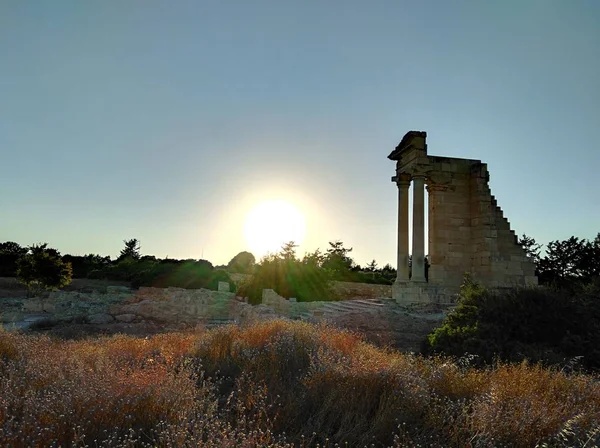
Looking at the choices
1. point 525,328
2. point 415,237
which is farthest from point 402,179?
point 525,328

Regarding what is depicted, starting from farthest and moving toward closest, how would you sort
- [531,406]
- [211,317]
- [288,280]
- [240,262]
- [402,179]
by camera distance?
1. [240,262]
2. [288,280]
3. [402,179]
4. [211,317]
5. [531,406]

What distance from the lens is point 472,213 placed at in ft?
57.0

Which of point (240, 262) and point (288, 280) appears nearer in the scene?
point (288, 280)

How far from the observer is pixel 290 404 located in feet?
13.9

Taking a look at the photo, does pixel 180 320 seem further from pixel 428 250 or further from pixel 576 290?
pixel 576 290

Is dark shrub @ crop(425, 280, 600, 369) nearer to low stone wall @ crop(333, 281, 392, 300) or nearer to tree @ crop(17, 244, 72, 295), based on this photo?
low stone wall @ crop(333, 281, 392, 300)

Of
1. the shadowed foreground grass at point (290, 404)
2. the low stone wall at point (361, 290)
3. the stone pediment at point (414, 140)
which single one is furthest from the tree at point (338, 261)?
the shadowed foreground grass at point (290, 404)

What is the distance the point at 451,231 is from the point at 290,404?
1441cm

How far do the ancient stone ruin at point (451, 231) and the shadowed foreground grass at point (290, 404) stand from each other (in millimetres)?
11194

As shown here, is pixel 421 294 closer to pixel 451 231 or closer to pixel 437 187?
pixel 451 231

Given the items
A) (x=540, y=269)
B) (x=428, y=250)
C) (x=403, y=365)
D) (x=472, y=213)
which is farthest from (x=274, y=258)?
(x=403, y=365)

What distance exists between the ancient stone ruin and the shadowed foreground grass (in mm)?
11194

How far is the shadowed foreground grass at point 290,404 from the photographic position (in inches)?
136

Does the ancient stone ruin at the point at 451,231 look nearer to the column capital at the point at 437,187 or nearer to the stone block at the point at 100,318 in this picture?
the column capital at the point at 437,187
